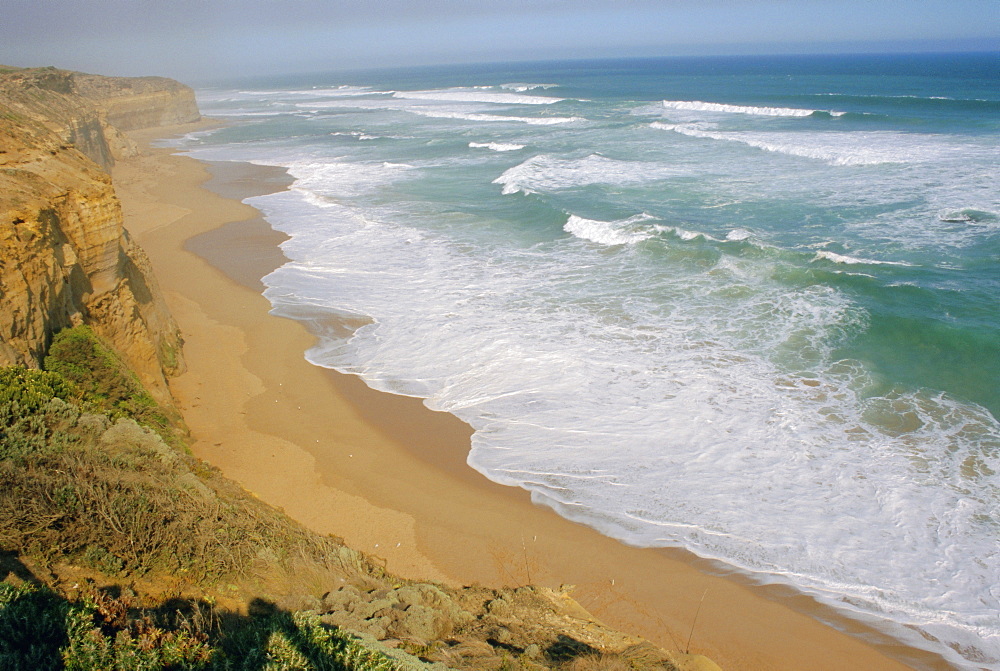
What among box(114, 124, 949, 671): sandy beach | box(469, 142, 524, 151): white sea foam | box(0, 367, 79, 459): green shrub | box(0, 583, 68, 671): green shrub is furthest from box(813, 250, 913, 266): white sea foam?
box(469, 142, 524, 151): white sea foam

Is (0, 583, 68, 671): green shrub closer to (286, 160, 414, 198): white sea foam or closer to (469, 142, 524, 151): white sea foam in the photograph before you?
(286, 160, 414, 198): white sea foam

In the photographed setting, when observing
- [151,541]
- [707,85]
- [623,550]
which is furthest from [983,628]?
[707,85]

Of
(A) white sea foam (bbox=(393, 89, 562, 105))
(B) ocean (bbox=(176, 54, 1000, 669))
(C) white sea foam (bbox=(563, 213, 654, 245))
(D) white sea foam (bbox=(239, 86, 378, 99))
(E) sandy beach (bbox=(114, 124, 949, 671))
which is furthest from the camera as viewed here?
(D) white sea foam (bbox=(239, 86, 378, 99))

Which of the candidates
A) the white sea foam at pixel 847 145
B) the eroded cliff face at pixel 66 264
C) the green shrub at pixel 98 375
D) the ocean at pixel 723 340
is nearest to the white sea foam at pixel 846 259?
the ocean at pixel 723 340

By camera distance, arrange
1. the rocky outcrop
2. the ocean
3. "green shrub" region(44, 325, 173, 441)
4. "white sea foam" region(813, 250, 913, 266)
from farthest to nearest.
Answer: the rocky outcrop < "white sea foam" region(813, 250, 913, 266) < "green shrub" region(44, 325, 173, 441) < the ocean

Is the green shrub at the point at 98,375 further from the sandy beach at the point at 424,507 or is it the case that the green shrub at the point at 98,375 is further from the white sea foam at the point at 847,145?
the white sea foam at the point at 847,145

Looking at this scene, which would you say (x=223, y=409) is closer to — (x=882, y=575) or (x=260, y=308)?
(x=260, y=308)

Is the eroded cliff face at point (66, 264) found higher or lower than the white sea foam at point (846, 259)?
higher
